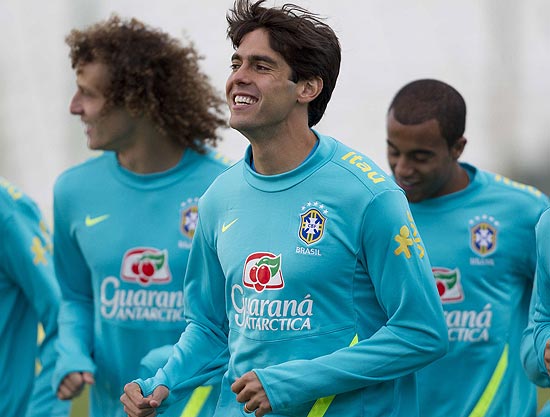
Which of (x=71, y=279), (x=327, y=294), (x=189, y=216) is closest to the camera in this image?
(x=327, y=294)

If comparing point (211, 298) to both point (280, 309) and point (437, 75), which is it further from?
point (437, 75)

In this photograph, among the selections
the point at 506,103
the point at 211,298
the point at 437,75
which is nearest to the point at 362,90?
the point at 437,75

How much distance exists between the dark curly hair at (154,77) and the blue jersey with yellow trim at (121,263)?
0.60 feet

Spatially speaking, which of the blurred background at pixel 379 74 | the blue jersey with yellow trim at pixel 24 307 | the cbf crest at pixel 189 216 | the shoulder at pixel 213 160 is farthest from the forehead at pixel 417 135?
the blurred background at pixel 379 74

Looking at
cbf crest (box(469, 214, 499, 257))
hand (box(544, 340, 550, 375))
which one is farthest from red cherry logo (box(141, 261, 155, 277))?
hand (box(544, 340, 550, 375))

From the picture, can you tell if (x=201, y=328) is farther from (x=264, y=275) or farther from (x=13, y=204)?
(x=13, y=204)

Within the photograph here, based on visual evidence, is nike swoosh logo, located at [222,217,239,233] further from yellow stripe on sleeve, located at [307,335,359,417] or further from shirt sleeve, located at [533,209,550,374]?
shirt sleeve, located at [533,209,550,374]

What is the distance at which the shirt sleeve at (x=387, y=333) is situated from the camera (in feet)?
14.3

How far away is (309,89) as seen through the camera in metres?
4.73

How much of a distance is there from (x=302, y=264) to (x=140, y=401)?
70 cm

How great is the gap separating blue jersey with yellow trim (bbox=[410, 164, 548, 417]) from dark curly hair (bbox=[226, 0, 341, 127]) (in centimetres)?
147

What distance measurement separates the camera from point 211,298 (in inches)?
194

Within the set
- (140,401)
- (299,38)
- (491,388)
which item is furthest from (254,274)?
(491,388)

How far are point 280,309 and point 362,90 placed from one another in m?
12.7
